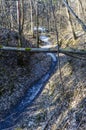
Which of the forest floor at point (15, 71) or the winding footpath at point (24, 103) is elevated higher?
the forest floor at point (15, 71)

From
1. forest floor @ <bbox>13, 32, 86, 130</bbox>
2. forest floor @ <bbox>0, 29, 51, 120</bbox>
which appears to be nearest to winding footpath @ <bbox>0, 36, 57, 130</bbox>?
forest floor @ <bbox>0, 29, 51, 120</bbox>

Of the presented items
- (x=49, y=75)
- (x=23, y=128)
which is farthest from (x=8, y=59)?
(x=23, y=128)

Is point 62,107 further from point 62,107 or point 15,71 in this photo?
point 15,71

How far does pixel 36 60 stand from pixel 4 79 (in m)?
6.96

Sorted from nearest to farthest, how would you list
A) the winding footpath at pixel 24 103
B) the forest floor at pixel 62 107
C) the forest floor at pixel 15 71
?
the forest floor at pixel 62 107
the winding footpath at pixel 24 103
the forest floor at pixel 15 71

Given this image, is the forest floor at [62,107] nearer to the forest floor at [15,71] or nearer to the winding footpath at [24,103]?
the winding footpath at [24,103]

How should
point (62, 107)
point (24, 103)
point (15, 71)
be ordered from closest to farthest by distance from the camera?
point (62, 107)
point (24, 103)
point (15, 71)

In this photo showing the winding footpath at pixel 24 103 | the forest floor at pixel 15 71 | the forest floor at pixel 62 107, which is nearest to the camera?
the forest floor at pixel 62 107

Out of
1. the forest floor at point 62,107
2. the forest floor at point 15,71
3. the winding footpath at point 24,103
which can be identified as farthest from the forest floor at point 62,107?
the forest floor at point 15,71

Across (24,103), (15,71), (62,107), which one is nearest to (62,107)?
(62,107)

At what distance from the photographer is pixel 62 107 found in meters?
13.6

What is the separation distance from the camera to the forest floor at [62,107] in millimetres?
11570

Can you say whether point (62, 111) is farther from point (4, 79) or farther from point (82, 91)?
point (4, 79)

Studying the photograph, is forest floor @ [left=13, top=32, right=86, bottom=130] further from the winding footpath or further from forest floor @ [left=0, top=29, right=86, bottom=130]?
the winding footpath
